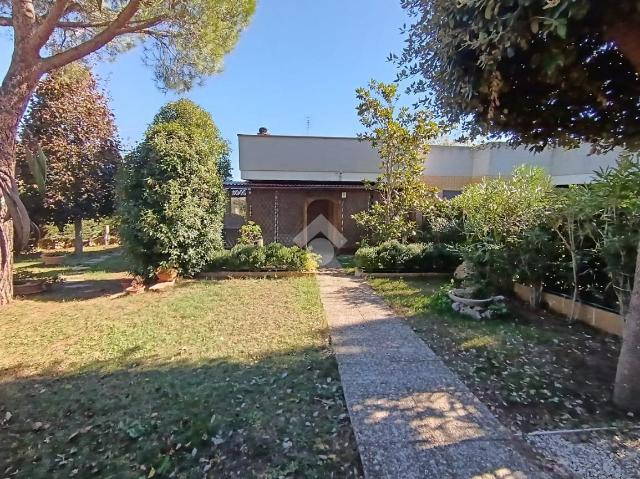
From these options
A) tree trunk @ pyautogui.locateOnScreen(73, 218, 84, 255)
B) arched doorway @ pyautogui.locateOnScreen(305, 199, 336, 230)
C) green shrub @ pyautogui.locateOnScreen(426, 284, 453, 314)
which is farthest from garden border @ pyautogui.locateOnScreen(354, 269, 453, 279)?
tree trunk @ pyautogui.locateOnScreen(73, 218, 84, 255)

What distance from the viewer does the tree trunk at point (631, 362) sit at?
9.00 feet

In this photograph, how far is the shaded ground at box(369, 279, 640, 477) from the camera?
2.43m

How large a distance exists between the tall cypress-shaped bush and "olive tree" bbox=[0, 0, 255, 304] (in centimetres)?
150

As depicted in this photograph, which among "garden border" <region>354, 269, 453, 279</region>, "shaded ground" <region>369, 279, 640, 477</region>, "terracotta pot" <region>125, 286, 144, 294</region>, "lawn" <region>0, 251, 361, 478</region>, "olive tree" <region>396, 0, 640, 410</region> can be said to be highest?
"olive tree" <region>396, 0, 640, 410</region>

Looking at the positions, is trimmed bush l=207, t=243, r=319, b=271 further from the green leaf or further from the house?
the green leaf

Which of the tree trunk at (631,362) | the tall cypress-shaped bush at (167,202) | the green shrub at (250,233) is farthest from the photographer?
the green shrub at (250,233)

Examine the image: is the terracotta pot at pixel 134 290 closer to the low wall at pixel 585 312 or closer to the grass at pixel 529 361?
the grass at pixel 529 361

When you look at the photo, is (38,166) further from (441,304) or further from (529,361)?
(441,304)

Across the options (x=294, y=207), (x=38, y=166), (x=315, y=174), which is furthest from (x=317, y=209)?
(x=38, y=166)

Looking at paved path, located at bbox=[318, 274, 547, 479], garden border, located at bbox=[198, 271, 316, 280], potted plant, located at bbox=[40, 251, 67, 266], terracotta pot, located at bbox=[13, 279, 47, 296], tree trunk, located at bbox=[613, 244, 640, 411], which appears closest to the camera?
paved path, located at bbox=[318, 274, 547, 479]

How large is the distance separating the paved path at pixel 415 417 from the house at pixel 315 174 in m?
8.94

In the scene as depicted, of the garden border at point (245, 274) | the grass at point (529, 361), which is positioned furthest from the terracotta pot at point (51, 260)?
the grass at point (529, 361)

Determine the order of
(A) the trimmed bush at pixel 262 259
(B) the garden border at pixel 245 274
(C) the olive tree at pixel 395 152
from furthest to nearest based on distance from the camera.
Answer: (C) the olive tree at pixel 395 152 < (A) the trimmed bush at pixel 262 259 < (B) the garden border at pixel 245 274

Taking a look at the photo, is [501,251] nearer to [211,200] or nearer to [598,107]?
[598,107]
